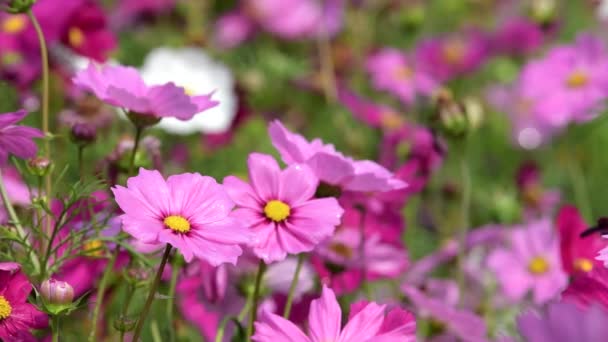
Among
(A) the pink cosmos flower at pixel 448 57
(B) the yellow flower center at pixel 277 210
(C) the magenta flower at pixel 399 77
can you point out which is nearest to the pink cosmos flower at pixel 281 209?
(B) the yellow flower center at pixel 277 210

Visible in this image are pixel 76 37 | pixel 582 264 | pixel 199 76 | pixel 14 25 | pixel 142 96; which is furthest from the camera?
pixel 199 76

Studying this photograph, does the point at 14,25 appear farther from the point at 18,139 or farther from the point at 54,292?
the point at 54,292

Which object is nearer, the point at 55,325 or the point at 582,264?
the point at 55,325

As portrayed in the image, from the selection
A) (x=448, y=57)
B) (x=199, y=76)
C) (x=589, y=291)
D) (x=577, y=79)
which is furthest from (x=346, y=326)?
(x=448, y=57)

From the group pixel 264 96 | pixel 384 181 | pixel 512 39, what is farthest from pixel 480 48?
pixel 384 181

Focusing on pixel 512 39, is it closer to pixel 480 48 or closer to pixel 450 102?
pixel 480 48

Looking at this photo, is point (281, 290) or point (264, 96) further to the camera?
point (264, 96)

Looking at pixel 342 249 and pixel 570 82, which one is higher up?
pixel 570 82
